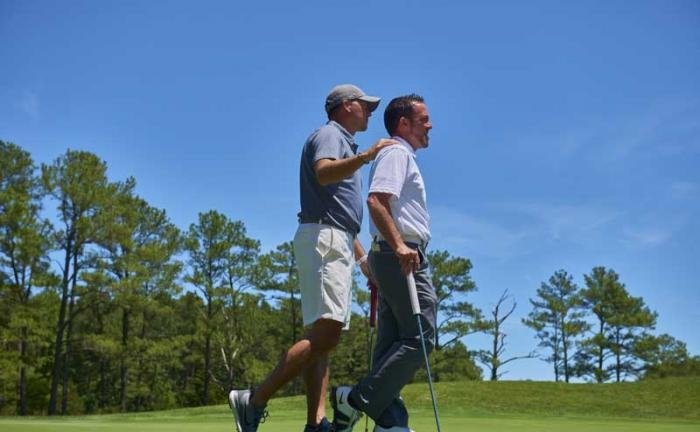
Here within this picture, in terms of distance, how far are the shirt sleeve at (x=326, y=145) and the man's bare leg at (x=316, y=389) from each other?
1.22m

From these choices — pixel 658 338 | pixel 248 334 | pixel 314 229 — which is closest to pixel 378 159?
pixel 314 229

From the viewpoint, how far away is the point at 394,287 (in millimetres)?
3625

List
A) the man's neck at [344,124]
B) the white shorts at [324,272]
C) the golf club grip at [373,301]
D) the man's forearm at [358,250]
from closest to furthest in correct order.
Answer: the white shorts at [324,272] < the golf club grip at [373,301] < the man's neck at [344,124] < the man's forearm at [358,250]

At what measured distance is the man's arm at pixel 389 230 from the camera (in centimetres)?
344

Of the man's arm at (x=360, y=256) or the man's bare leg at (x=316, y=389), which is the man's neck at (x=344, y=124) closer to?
the man's arm at (x=360, y=256)

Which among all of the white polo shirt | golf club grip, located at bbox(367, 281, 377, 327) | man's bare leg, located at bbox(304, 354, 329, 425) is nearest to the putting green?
man's bare leg, located at bbox(304, 354, 329, 425)

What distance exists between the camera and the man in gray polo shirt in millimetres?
3801

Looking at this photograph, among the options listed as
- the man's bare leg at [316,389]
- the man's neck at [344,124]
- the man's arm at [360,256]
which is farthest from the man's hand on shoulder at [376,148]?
the man's bare leg at [316,389]

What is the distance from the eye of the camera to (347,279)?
3.90 metres

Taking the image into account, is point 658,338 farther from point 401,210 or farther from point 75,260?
point 401,210

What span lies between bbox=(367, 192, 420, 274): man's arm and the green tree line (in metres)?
26.2

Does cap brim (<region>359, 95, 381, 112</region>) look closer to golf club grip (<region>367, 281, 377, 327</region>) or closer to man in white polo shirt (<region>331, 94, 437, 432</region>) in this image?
man in white polo shirt (<region>331, 94, 437, 432</region>)

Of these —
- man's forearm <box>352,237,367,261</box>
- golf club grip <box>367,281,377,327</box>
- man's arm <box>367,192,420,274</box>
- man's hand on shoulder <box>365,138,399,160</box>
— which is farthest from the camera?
man's forearm <box>352,237,367,261</box>

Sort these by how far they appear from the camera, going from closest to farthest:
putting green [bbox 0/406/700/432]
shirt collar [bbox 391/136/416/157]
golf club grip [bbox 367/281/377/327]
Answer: shirt collar [bbox 391/136/416/157], golf club grip [bbox 367/281/377/327], putting green [bbox 0/406/700/432]
